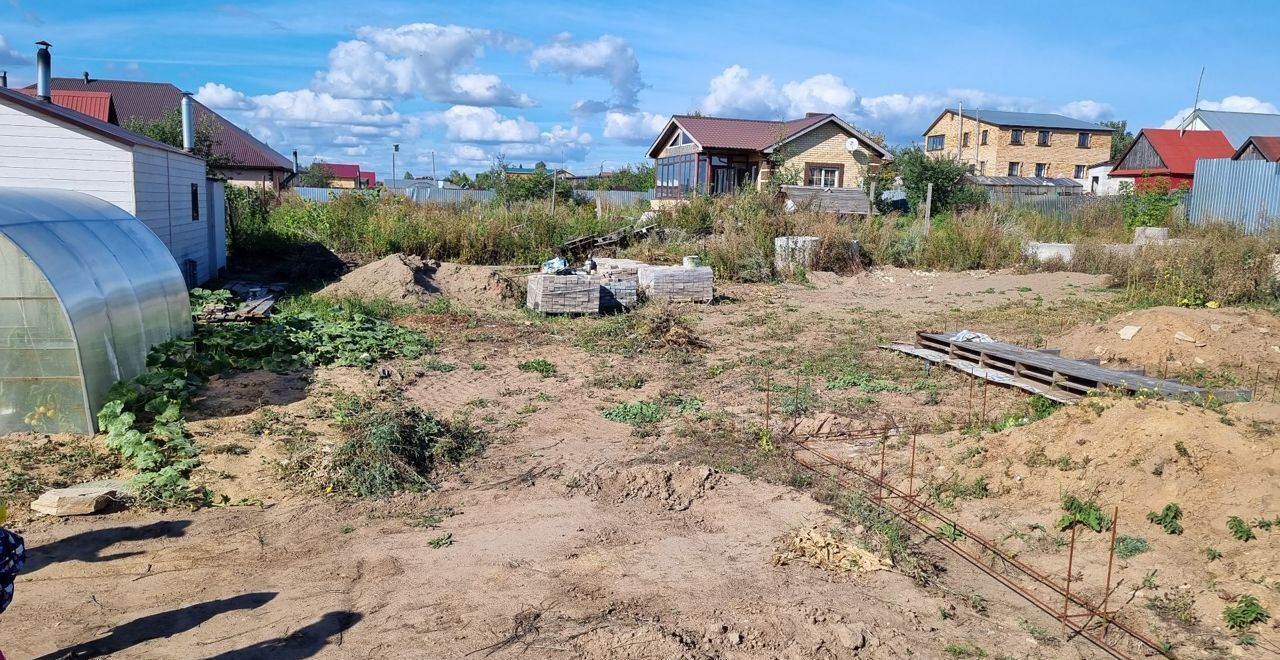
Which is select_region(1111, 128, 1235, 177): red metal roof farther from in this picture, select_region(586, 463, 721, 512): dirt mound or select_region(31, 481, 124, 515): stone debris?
select_region(31, 481, 124, 515): stone debris

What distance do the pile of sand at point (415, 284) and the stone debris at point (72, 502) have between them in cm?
984

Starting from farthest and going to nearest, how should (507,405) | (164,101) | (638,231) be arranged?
(164,101) < (638,231) < (507,405)

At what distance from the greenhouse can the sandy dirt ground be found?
3.39 feet

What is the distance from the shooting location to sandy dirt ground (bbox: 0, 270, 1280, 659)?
493 centimetres

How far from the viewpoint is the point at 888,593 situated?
5.48 meters

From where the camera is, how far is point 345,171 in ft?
253

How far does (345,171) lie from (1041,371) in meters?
74.4

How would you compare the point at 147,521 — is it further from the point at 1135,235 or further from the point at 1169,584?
the point at 1135,235

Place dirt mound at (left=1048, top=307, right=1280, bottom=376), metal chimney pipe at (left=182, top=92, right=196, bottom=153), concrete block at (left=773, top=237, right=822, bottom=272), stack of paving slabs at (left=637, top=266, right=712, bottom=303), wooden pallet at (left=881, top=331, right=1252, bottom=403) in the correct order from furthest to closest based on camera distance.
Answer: concrete block at (left=773, top=237, right=822, bottom=272) → metal chimney pipe at (left=182, top=92, right=196, bottom=153) → stack of paving slabs at (left=637, top=266, right=712, bottom=303) → dirt mound at (left=1048, top=307, right=1280, bottom=376) → wooden pallet at (left=881, top=331, right=1252, bottom=403)

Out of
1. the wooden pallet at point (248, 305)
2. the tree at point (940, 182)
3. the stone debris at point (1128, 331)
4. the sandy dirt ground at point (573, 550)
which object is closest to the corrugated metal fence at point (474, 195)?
the tree at point (940, 182)

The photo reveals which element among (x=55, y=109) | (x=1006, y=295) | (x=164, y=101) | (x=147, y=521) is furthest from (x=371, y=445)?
(x=164, y=101)

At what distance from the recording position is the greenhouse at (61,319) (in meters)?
8.05

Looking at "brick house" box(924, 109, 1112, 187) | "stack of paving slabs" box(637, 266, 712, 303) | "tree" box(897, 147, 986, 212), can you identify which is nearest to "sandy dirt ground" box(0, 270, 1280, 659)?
"stack of paving slabs" box(637, 266, 712, 303)

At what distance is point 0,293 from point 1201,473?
1023 centimetres
